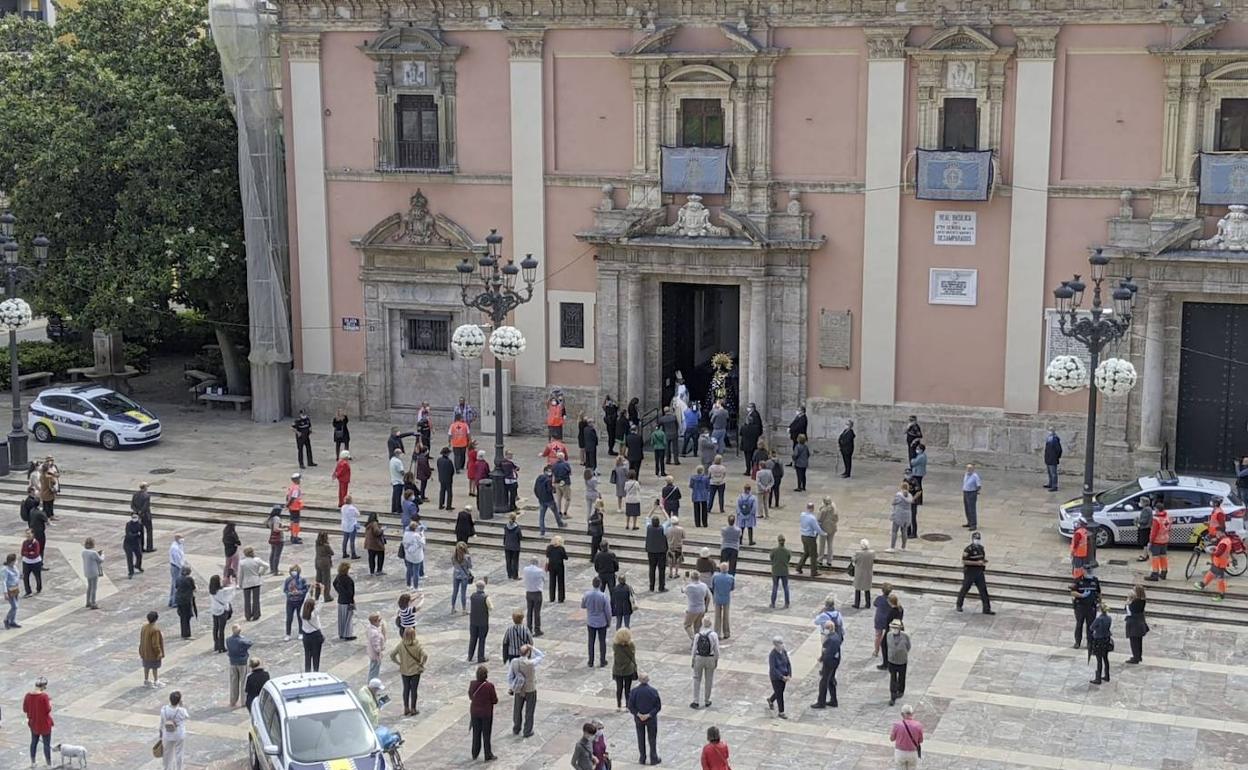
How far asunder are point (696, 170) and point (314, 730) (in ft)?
64.0

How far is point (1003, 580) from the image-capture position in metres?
29.4

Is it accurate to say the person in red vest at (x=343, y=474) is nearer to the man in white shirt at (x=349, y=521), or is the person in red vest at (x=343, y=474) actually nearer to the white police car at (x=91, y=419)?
the man in white shirt at (x=349, y=521)

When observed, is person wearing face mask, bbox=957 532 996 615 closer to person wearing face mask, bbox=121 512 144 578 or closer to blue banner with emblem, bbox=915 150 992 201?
blue banner with emblem, bbox=915 150 992 201

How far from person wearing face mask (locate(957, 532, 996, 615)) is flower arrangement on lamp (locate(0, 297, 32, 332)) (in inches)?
818

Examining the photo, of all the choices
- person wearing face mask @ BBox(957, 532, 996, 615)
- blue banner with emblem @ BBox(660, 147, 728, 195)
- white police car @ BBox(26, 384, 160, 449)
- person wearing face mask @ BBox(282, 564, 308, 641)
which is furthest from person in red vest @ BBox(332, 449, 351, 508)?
person wearing face mask @ BBox(957, 532, 996, 615)

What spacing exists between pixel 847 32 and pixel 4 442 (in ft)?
65.3

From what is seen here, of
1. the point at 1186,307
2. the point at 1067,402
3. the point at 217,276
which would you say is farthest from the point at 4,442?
the point at 1186,307

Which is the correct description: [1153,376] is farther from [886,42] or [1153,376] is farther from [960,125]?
[886,42]

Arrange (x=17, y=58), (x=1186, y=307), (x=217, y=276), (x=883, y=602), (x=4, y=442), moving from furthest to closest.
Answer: (x=17, y=58), (x=217, y=276), (x=4, y=442), (x=1186, y=307), (x=883, y=602)

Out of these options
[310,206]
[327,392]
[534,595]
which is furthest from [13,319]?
[534,595]

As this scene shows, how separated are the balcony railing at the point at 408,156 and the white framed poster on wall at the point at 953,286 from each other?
11.2m

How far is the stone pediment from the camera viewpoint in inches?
1558

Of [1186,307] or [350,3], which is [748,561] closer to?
[1186,307]

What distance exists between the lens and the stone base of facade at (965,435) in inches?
1404
